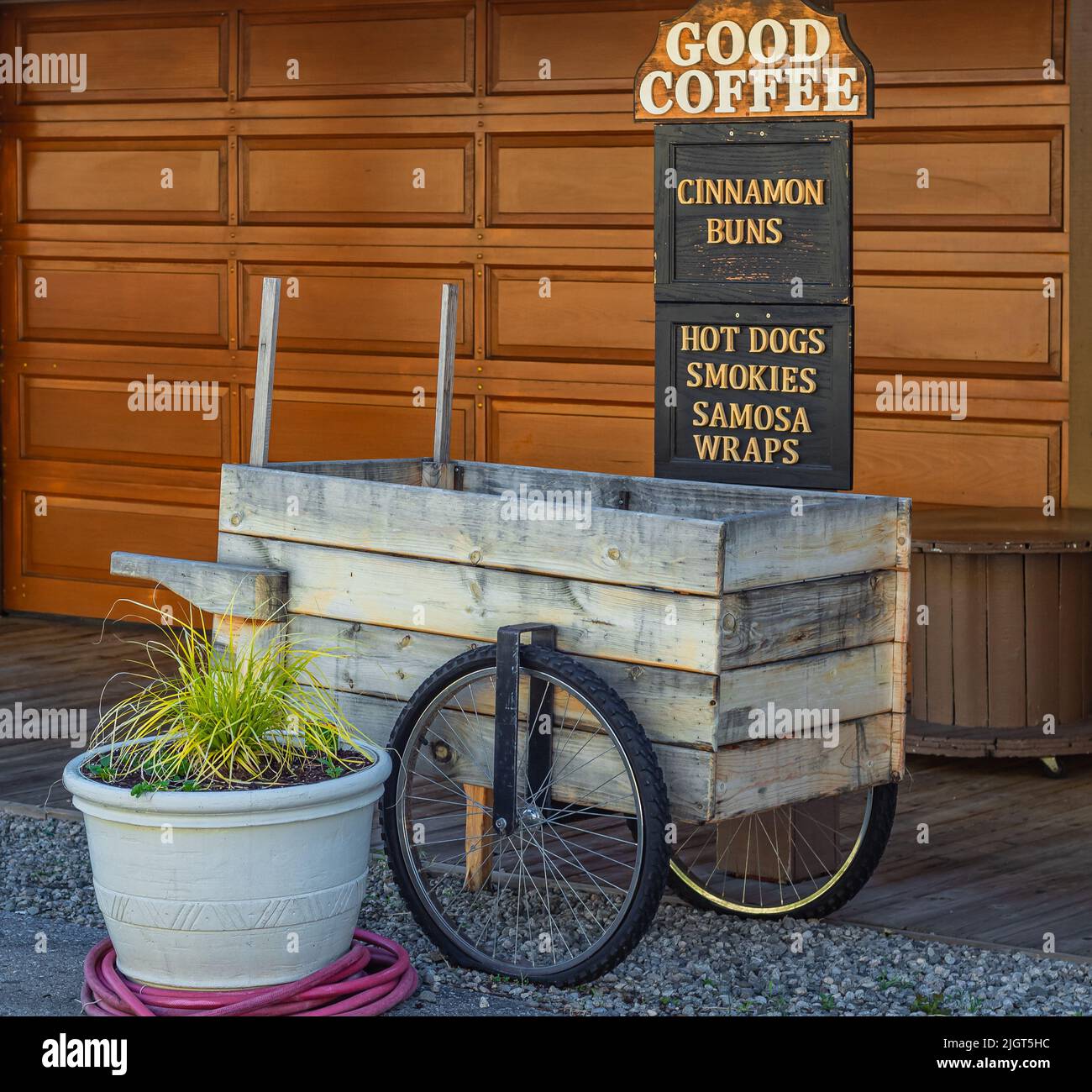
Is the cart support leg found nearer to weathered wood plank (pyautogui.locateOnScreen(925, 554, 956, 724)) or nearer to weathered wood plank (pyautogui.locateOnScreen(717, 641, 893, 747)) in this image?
weathered wood plank (pyautogui.locateOnScreen(717, 641, 893, 747))

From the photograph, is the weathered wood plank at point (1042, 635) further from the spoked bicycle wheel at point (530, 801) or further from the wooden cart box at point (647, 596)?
the spoked bicycle wheel at point (530, 801)

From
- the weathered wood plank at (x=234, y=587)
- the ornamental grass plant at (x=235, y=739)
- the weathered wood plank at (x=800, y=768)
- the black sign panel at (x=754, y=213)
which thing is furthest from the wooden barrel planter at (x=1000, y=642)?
the ornamental grass plant at (x=235, y=739)

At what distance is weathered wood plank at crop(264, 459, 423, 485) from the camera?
529 centimetres

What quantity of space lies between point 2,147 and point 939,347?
16.2 feet

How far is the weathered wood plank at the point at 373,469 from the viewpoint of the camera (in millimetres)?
5293

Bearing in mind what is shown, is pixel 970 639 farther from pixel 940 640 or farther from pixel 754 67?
pixel 754 67

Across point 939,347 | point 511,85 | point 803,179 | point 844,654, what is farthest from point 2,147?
point 844,654

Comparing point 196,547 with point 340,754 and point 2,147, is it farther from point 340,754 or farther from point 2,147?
point 340,754

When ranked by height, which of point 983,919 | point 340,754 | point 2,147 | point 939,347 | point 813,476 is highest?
point 2,147

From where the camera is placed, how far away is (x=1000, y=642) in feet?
21.4

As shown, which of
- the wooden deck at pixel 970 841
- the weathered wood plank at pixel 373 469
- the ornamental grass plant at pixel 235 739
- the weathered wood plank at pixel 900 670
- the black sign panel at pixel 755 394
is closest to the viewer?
the ornamental grass plant at pixel 235 739

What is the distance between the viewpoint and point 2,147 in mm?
9570

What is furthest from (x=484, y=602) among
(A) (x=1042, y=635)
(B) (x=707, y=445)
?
(A) (x=1042, y=635)

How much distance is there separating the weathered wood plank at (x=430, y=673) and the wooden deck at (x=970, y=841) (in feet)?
3.58
